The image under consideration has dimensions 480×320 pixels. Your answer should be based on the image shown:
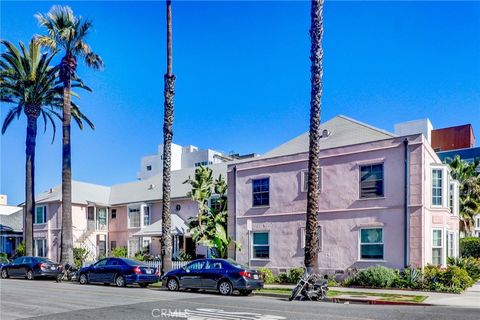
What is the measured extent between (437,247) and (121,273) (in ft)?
50.0

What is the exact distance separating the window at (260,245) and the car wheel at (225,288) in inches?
319

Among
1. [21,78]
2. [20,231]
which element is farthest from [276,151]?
[20,231]

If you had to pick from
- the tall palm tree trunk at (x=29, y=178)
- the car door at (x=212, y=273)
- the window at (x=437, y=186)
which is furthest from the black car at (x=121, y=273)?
the window at (x=437, y=186)

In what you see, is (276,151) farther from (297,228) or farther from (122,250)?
(122,250)

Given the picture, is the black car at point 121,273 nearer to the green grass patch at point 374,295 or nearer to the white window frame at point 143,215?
the green grass patch at point 374,295

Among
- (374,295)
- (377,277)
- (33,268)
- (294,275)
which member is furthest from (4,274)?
(374,295)

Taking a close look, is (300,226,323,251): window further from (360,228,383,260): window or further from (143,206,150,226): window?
(143,206,150,226): window

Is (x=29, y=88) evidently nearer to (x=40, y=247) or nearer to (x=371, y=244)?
(x=40, y=247)

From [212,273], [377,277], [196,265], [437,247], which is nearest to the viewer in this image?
[212,273]

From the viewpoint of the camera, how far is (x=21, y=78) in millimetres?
31922

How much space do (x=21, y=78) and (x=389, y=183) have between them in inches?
1063

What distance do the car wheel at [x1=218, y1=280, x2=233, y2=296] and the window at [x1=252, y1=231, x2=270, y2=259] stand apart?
8.10 metres

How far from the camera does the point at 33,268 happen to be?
2541cm

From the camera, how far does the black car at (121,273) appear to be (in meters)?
20.0
